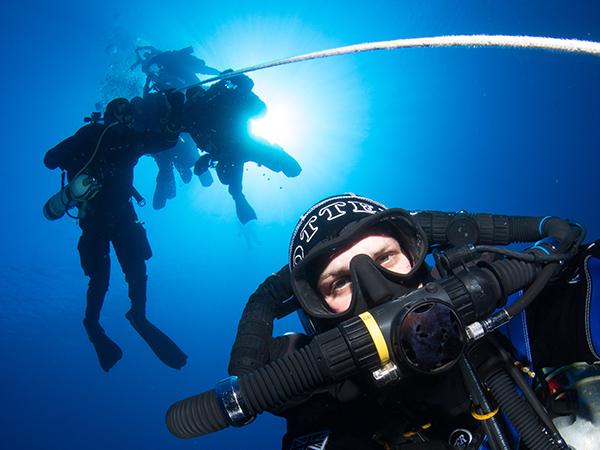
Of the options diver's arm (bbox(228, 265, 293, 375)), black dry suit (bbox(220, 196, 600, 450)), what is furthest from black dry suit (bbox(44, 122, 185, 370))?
black dry suit (bbox(220, 196, 600, 450))

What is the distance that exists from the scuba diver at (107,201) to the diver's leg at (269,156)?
2.14 m

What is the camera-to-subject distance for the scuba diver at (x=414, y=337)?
4.07 feet

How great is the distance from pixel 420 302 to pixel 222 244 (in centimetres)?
6739

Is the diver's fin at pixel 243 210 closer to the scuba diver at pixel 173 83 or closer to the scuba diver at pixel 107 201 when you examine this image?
the scuba diver at pixel 107 201

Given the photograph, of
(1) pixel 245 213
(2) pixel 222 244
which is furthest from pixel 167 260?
(1) pixel 245 213

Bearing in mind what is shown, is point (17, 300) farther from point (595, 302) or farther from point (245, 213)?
point (595, 302)

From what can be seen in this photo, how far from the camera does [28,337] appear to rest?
168ft

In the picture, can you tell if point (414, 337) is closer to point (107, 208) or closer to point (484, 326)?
point (484, 326)

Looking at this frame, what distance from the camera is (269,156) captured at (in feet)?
34.2

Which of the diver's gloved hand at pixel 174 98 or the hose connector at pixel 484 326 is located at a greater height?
the diver's gloved hand at pixel 174 98

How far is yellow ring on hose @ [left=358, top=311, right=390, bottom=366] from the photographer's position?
1.30 metres

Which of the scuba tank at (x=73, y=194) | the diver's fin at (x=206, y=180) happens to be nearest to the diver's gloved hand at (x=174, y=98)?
the scuba tank at (x=73, y=194)

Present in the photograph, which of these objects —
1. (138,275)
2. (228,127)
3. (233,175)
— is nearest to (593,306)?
(228,127)

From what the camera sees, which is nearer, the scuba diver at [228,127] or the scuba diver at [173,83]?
the scuba diver at [228,127]
